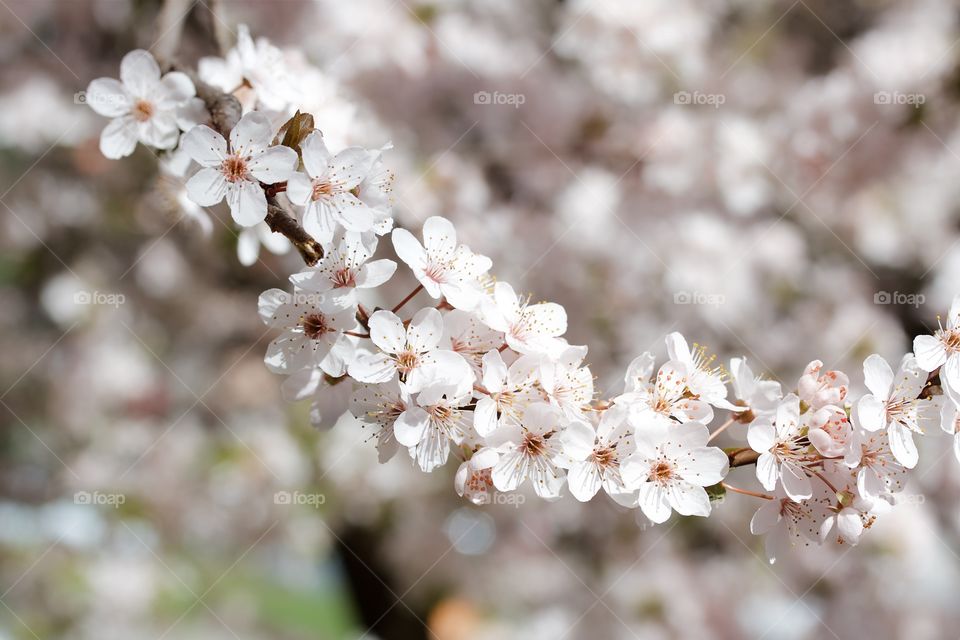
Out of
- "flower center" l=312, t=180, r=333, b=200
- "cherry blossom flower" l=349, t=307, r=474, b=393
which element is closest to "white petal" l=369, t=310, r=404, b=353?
"cherry blossom flower" l=349, t=307, r=474, b=393

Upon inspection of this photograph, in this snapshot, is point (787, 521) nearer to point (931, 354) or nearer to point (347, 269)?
point (931, 354)

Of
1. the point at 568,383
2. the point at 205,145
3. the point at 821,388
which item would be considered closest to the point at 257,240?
the point at 205,145

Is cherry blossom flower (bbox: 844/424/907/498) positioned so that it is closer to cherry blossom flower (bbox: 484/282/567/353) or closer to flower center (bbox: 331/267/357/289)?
cherry blossom flower (bbox: 484/282/567/353)

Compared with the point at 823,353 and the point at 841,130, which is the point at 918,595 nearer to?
the point at 823,353

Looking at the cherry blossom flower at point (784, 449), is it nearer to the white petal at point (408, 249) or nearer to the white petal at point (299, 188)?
the white petal at point (408, 249)

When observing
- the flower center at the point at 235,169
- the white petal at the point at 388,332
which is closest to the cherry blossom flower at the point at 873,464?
the white petal at the point at 388,332

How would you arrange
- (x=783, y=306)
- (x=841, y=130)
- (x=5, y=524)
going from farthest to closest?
(x=5, y=524) < (x=783, y=306) < (x=841, y=130)

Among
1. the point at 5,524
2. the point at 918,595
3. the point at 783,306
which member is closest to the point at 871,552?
the point at 918,595
